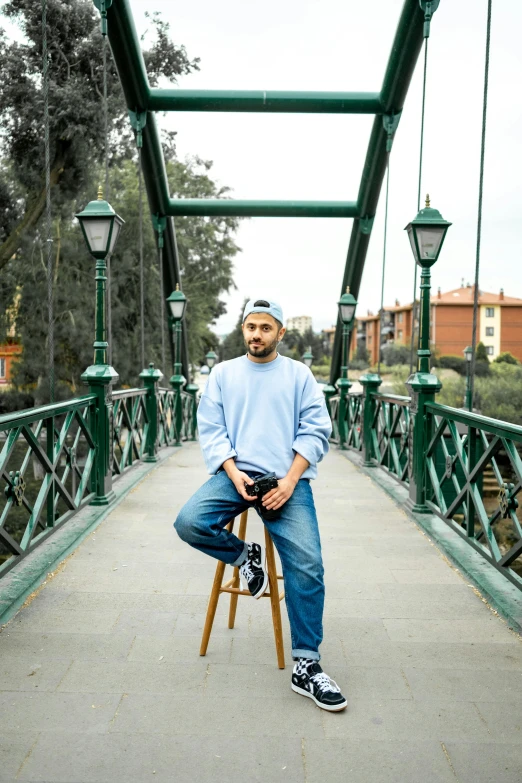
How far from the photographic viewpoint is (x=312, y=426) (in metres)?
2.86

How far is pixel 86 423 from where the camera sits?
5520 millimetres

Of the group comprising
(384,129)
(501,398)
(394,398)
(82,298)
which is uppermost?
(384,129)

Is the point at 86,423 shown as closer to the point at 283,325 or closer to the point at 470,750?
the point at 283,325

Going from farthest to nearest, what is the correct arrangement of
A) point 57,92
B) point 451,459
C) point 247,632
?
point 57,92, point 451,459, point 247,632

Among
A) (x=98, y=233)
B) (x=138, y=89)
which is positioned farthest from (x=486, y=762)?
(x=138, y=89)

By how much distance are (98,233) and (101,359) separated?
0.94 metres

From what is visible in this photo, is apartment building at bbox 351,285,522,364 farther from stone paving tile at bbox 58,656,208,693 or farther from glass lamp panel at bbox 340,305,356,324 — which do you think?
stone paving tile at bbox 58,656,208,693

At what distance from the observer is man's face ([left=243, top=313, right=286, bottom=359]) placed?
9.37 feet

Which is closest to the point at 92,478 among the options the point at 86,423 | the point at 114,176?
the point at 86,423

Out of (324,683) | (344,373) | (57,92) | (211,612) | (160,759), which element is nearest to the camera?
(160,759)

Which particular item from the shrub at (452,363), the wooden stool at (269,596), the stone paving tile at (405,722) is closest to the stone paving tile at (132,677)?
the wooden stool at (269,596)

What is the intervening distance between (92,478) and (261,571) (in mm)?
3114

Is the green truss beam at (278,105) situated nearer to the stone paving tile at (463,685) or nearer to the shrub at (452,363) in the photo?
the stone paving tile at (463,685)

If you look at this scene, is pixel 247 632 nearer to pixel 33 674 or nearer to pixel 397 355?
pixel 33 674
